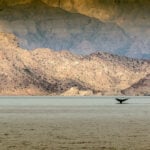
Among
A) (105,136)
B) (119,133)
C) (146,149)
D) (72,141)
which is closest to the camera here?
(146,149)

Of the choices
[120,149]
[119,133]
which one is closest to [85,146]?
[120,149]

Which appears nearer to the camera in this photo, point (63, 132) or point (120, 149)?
point (120, 149)

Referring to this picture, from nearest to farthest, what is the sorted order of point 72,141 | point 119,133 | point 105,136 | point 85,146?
point 85,146 → point 72,141 → point 105,136 → point 119,133

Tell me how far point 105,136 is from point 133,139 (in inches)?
153

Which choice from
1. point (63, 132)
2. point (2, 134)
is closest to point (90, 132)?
point (63, 132)

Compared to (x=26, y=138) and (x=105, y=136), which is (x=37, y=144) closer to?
(x=26, y=138)

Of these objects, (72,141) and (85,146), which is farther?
(72,141)

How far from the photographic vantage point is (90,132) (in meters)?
49.8

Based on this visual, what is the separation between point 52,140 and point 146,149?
862 cm

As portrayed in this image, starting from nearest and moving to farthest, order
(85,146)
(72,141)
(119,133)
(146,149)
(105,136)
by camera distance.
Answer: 1. (146,149)
2. (85,146)
3. (72,141)
4. (105,136)
5. (119,133)

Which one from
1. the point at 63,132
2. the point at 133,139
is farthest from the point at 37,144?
the point at 63,132

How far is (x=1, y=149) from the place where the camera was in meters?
Result: 35.8

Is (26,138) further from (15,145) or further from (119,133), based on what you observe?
(119,133)

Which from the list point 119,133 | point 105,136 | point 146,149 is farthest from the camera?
point 119,133
